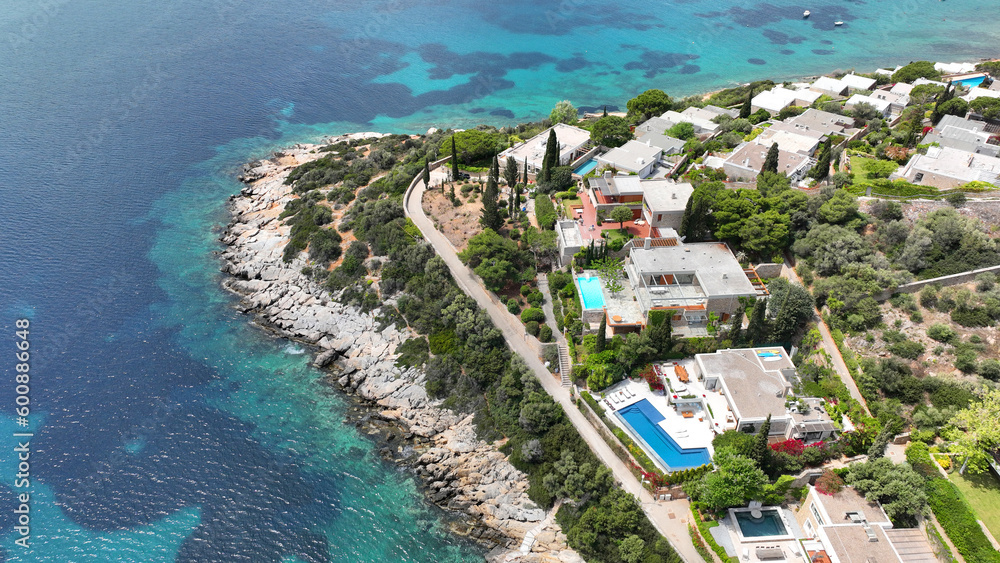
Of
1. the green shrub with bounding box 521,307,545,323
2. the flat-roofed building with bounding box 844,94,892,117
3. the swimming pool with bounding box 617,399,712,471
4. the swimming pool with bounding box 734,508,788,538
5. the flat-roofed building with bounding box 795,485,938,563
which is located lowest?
the swimming pool with bounding box 734,508,788,538

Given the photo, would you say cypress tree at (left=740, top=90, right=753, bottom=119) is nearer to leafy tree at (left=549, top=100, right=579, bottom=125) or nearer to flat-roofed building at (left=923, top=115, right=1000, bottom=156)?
flat-roofed building at (left=923, top=115, right=1000, bottom=156)

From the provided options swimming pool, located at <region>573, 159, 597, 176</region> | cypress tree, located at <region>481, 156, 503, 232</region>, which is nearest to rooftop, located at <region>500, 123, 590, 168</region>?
swimming pool, located at <region>573, 159, 597, 176</region>

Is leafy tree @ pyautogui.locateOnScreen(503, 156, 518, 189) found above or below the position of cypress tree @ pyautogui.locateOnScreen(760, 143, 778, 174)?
below

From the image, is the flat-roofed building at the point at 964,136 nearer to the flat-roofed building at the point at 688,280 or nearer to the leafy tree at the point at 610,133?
the flat-roofed building at the point at 688,280

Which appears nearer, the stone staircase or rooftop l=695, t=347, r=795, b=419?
rooftop l=695, t=347, r=795, b=419

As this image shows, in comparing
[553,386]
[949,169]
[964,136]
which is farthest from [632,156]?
[964,136]

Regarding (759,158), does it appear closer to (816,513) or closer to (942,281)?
(942,281)

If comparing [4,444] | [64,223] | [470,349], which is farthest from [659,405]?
[64,223]
